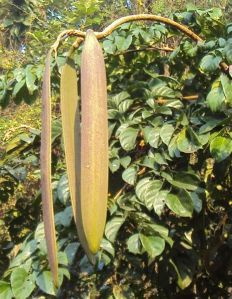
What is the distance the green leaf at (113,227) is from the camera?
1.19 metres

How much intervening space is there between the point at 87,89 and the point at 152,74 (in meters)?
0.89

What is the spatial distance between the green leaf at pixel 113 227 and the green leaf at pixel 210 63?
37 cm

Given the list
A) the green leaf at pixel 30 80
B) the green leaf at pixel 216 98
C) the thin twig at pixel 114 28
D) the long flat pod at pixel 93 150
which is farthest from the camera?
the green leaf at pixel 30 80

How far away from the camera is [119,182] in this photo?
1.36 m

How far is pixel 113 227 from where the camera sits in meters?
1.20

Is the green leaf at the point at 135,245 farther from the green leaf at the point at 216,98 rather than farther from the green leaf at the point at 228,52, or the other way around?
the green leaf at the point at 228,52

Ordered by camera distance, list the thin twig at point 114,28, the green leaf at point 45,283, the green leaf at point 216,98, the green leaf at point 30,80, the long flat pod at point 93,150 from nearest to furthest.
Answer: the long flat pod at point 93,150
the thin twig at point 114,28
the green leaf at point 45,283
the green leaf at point 216,98
the green leaf at point 30,80

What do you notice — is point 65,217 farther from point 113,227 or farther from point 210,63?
point 210,63

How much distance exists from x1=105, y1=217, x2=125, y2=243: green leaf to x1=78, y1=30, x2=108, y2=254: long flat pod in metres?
0.54

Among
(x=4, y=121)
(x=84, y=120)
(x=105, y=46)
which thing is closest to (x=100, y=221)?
(x=84, y=120)

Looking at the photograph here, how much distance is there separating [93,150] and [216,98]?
629 mm

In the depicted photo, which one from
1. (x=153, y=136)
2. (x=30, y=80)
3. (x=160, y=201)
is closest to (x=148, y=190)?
(x=160, y=201)

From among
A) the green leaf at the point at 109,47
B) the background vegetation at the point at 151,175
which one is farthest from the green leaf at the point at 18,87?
the green leaf at the point at 109,47

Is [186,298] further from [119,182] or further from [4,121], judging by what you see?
[4,121]
